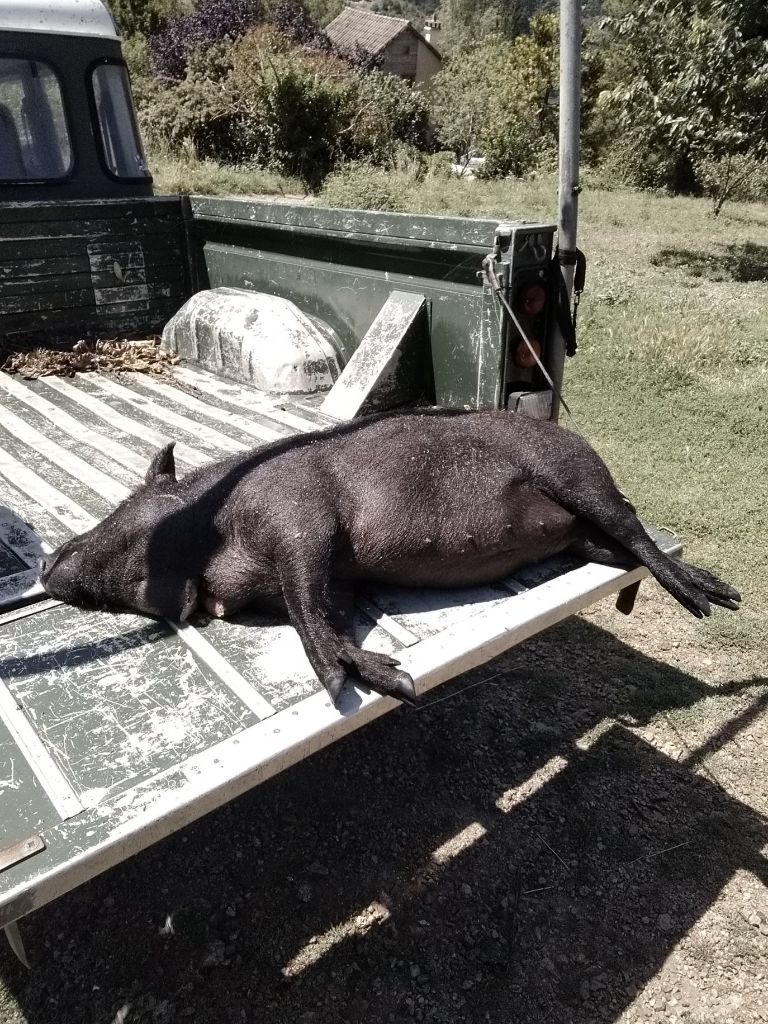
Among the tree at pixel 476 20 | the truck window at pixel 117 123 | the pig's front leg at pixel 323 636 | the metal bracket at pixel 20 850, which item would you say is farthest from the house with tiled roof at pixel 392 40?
the metal bracket at pixel 20 850

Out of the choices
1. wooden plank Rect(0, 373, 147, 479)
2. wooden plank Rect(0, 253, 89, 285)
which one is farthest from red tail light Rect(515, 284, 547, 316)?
wooden plank Rect(0, 253, 89, 285)

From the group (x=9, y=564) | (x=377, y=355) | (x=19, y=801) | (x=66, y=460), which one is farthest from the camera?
(x=377, y=355)

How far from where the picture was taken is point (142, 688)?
233 centimetres

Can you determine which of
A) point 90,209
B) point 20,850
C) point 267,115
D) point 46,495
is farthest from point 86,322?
point 267,115

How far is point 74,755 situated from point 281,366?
2839 mm

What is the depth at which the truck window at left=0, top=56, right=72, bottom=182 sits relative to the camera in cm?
534

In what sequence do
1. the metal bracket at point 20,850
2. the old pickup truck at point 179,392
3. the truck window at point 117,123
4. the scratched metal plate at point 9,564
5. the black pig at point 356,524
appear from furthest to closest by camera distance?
the truck window at point 117,123 < the scratched metal plate at point 9,564 < the black pig at point 356,524 < the old pickup truck at point 179,392 < the metal bracket at point 20,850

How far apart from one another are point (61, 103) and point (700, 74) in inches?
384

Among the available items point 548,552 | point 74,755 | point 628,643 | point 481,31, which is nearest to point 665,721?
point 628,643

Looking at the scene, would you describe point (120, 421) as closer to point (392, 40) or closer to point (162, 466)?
point (162, 466)

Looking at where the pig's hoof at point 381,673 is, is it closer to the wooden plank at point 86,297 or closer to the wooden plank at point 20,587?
the wooden plank at point 20,587

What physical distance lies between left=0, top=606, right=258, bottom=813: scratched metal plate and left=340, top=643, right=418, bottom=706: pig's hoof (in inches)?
12.9

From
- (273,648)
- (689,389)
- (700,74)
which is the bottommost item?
(689,389)

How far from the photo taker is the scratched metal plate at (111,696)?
204 centimetres
